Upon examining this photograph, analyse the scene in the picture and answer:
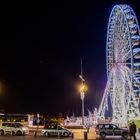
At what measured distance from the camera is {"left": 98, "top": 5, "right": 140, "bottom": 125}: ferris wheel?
5191cm

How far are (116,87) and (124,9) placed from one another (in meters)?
12.4

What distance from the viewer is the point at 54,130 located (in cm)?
4738

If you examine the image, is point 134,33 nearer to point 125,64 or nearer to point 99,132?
point 125,64

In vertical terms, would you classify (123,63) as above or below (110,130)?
above

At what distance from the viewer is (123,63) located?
5497 cm

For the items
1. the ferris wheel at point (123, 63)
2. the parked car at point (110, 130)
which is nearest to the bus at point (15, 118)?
the ferris wheel at point (123, 63)

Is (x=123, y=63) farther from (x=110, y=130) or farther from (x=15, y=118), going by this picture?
(x=15, y=118)

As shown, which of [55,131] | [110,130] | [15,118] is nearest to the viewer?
[110,130]

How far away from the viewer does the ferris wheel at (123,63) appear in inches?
2044

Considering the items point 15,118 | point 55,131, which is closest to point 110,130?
point 55,131

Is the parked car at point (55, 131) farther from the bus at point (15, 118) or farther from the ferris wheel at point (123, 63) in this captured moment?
the bus at point (15, 118)

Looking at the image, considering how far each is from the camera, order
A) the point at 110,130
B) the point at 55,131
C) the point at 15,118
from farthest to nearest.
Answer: the point at 15,118
the point at 55,131
the point at 110,130

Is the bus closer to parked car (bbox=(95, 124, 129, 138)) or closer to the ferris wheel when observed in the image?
the ferris wheel

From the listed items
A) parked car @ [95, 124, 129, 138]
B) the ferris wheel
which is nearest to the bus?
the ferris wheel
